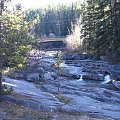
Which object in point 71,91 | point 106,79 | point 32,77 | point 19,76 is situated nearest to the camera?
point 71,91

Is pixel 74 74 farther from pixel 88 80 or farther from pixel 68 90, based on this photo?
pixel 68 90

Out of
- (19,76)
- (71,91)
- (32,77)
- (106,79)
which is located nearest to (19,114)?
(71,91)

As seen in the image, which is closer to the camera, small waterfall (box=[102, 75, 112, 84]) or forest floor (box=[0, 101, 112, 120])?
forest floor (box=[0, 101, 112, 120])

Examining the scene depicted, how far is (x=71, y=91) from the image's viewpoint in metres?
26.5

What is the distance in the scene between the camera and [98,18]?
Answer: 48.5 metres

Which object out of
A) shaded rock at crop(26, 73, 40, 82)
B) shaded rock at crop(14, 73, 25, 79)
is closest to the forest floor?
shaded rock at crop(26, 73, 40, 82)

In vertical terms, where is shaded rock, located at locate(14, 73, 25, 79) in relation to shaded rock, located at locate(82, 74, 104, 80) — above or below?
above

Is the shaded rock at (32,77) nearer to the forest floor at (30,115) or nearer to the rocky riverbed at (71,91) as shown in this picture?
the rocky riverbed at (71,91)

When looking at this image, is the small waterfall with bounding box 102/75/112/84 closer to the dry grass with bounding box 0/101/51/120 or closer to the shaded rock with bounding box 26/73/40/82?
the shaded rock with bounding box 26/73/40/82

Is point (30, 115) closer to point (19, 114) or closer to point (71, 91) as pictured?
point (19, 114)

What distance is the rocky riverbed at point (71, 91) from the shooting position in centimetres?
1961

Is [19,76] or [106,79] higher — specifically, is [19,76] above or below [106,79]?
above

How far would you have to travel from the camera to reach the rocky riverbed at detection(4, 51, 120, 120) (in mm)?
19609

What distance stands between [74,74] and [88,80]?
2.65 meters
